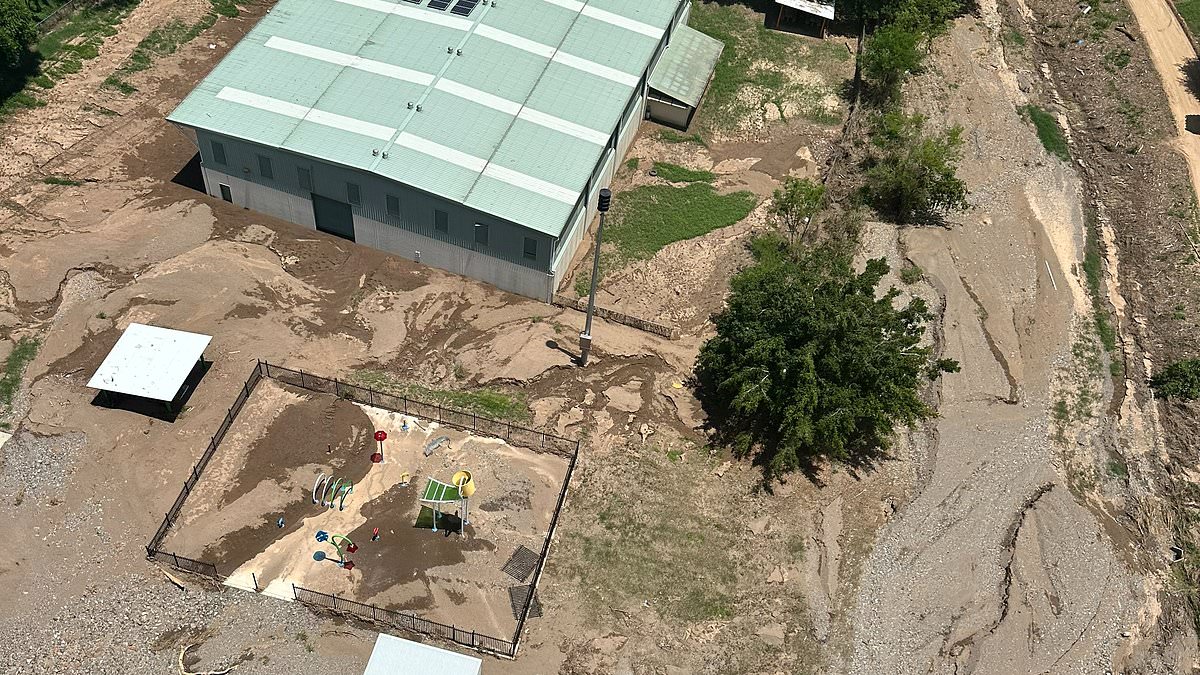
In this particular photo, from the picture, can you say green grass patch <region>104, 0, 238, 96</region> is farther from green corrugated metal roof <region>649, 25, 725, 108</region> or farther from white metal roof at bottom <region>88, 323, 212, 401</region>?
green corrugated metal roof <region>649, 25, 725, 108</region>

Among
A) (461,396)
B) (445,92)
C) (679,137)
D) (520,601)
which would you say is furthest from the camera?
(679,137)

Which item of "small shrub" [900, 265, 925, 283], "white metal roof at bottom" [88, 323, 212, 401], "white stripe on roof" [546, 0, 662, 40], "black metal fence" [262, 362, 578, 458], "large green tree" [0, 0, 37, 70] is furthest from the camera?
"white stripe on roof" [546, 0, 662, 40]

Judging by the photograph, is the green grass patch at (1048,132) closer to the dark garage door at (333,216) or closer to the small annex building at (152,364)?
the dark garage door at (333,216)

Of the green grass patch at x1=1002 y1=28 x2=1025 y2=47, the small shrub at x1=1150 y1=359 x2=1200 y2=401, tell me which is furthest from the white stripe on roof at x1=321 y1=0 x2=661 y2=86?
the green grass patch at x1=1002 y1=28 x2=1025 y2=47

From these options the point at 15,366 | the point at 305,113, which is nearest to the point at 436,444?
the point at 15,366

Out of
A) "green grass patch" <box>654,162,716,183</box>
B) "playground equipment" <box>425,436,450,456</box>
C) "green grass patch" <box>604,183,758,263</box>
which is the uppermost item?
"green grass patch" <box>654,162,716,183</box>

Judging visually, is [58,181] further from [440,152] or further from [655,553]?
[655,553]
